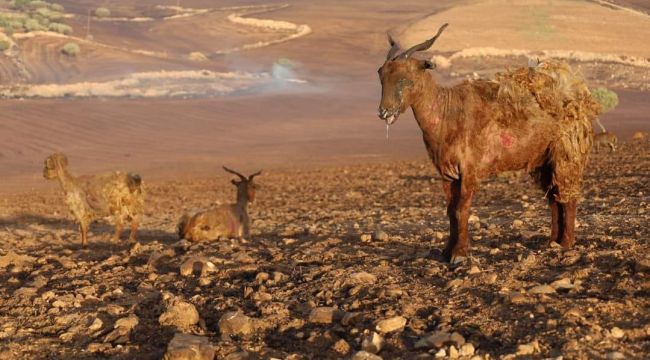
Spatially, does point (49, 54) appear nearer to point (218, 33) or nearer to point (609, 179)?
point (218, 33)

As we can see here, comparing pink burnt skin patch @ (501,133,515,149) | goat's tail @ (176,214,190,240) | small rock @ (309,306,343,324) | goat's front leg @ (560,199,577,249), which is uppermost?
pink burnt skin patch @ (501,133,515,149)

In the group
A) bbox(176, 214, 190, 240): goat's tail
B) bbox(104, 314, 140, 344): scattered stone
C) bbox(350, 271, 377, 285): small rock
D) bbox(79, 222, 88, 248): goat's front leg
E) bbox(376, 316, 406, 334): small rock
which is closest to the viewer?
bbox(376, 316, 406, 334): small rock

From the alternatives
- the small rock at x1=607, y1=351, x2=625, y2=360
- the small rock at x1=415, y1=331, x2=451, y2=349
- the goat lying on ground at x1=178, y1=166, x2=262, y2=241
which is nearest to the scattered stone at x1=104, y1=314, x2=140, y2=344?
the small rock at x1=415, y1=331, x2=451, y2=349

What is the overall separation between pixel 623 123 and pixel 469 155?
104 ft

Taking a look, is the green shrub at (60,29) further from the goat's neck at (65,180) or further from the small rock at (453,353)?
the small rock at (453,353)

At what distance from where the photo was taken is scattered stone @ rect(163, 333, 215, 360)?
5.71 m

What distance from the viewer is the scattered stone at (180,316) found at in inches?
261

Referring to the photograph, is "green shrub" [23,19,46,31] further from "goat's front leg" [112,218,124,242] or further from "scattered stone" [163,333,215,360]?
"scattered stone" [163,333,215,360]

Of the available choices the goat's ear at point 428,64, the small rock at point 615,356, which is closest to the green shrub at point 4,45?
the goat's ear at point 428,64

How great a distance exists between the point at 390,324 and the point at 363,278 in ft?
4.27

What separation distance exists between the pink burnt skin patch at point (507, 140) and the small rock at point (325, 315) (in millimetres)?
2477

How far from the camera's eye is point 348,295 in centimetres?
698

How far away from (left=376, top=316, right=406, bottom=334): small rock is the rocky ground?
0.01 metres

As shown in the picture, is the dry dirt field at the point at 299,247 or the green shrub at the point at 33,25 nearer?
the dry dirt field at the point at 299,247
